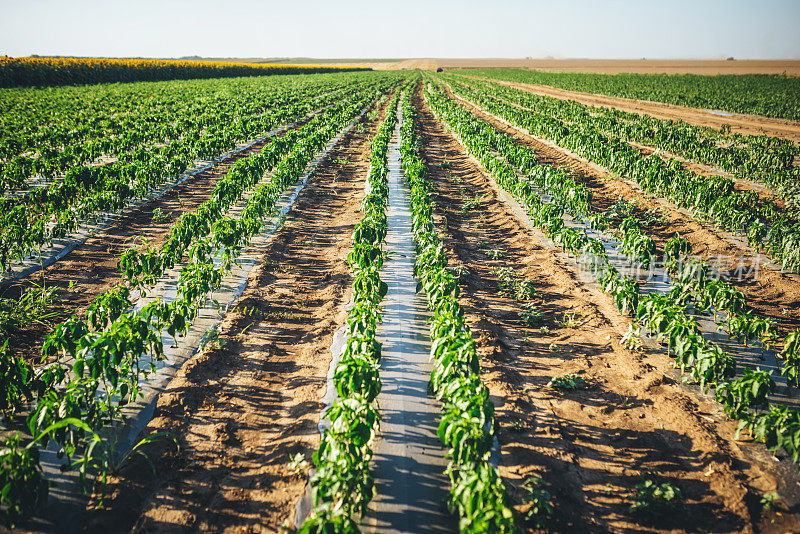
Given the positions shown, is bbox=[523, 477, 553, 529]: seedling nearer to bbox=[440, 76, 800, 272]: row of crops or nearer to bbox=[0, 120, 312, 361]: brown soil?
bbox=[0, 120, 312, 361]: brown soil

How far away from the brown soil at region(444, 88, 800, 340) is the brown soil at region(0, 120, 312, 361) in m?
12.6

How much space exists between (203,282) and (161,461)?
283 cm

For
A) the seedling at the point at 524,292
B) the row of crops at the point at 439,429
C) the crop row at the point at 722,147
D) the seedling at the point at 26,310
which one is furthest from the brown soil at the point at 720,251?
the seedling at the point at 26,310

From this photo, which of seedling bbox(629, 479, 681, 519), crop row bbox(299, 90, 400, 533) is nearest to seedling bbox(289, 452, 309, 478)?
crop row bbox(299, 90, 400, 533)

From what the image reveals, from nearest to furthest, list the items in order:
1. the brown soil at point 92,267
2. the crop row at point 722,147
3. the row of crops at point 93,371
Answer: the row of crops at point 93,371
the brown soil at point 92,267
the crop row at point 722,147

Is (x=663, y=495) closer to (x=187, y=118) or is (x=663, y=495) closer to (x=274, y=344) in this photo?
(x=274, y=344)

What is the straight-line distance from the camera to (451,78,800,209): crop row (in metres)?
14.2

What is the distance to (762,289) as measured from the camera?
27.2 feet

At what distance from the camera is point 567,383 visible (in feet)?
18.8

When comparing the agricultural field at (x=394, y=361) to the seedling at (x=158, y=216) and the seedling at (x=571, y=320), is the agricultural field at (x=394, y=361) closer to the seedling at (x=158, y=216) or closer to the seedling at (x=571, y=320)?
the seedling at (x=571, y=320)

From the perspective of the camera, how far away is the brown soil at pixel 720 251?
25.4ft

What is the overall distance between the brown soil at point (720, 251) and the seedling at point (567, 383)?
4.35 meters

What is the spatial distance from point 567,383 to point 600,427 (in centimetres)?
77

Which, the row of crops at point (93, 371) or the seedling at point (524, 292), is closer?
the row of crops at point (93, 371)
